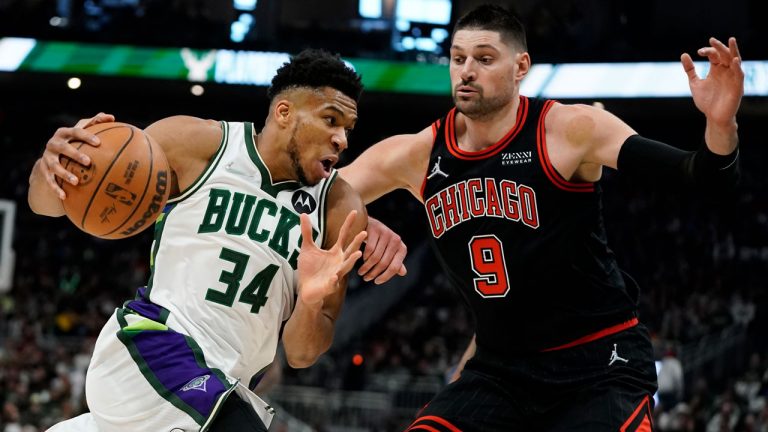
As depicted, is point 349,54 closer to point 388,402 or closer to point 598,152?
point 388,402

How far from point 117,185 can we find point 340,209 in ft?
3.13

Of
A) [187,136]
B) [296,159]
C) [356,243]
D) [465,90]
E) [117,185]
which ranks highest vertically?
[465,90]

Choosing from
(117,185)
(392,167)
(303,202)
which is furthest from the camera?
(392,167)

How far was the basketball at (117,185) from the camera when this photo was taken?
373 cm

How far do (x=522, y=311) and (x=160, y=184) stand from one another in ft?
5.47

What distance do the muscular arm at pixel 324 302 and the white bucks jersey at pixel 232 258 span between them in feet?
0.21

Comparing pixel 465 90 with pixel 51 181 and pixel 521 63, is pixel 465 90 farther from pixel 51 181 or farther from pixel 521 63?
pixel 51 181

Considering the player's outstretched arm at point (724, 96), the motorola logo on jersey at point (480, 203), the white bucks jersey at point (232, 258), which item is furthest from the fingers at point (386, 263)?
the player's outstretched arm at point (724, 96)

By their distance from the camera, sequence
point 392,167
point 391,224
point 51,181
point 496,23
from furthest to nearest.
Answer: point 391,224 < point 392,167 < point 496,23 < point 51,181

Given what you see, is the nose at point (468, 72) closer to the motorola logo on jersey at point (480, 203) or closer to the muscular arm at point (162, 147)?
the motorola logo on jersey at point (480, 203)

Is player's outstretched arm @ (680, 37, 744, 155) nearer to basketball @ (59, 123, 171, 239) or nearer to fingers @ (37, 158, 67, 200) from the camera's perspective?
basketball @ (59, 123, 171, 239)

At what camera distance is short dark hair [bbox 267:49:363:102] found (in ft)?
13.8

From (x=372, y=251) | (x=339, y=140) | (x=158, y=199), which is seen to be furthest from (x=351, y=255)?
(x=158, y=199)

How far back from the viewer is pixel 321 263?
3.81 metres
